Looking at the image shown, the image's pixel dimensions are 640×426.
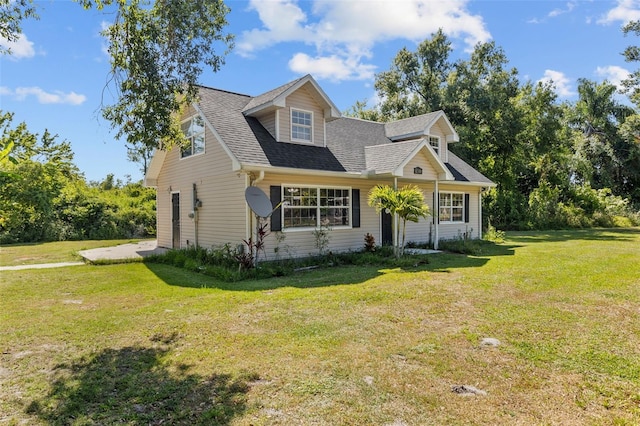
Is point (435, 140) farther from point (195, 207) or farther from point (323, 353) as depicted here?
point (323, 353)

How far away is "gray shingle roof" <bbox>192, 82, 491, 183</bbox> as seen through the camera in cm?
1114

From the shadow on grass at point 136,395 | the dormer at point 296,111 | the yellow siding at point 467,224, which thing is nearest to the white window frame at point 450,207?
the yellow siding at point 467,224

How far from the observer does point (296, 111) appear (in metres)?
12.8

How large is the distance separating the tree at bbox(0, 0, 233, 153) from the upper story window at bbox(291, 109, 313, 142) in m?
4.18

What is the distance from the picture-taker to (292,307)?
6340 millimetres

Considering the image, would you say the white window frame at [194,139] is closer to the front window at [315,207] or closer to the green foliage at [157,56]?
the front window at [315,207]

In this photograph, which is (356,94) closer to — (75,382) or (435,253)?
(435,253)

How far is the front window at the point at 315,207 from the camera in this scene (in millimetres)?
11617

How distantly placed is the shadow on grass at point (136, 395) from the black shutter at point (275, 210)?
22.7 feet

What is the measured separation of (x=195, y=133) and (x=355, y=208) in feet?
20.0

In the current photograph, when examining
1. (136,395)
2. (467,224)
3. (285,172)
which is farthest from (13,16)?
(467,224)

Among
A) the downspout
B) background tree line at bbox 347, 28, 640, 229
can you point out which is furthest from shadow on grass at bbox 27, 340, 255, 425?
background tree line at bbox 347, 28, 640, 229

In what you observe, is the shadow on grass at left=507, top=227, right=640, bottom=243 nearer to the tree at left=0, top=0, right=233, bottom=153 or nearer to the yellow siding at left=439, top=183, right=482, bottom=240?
the yellow siding at left=439, top=183, right=482, bottom=240

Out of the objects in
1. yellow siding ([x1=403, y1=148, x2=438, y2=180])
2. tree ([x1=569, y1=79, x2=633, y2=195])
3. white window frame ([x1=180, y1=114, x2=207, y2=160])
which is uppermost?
tree ([x1=569, y1=79, x2=633, y2=195])
